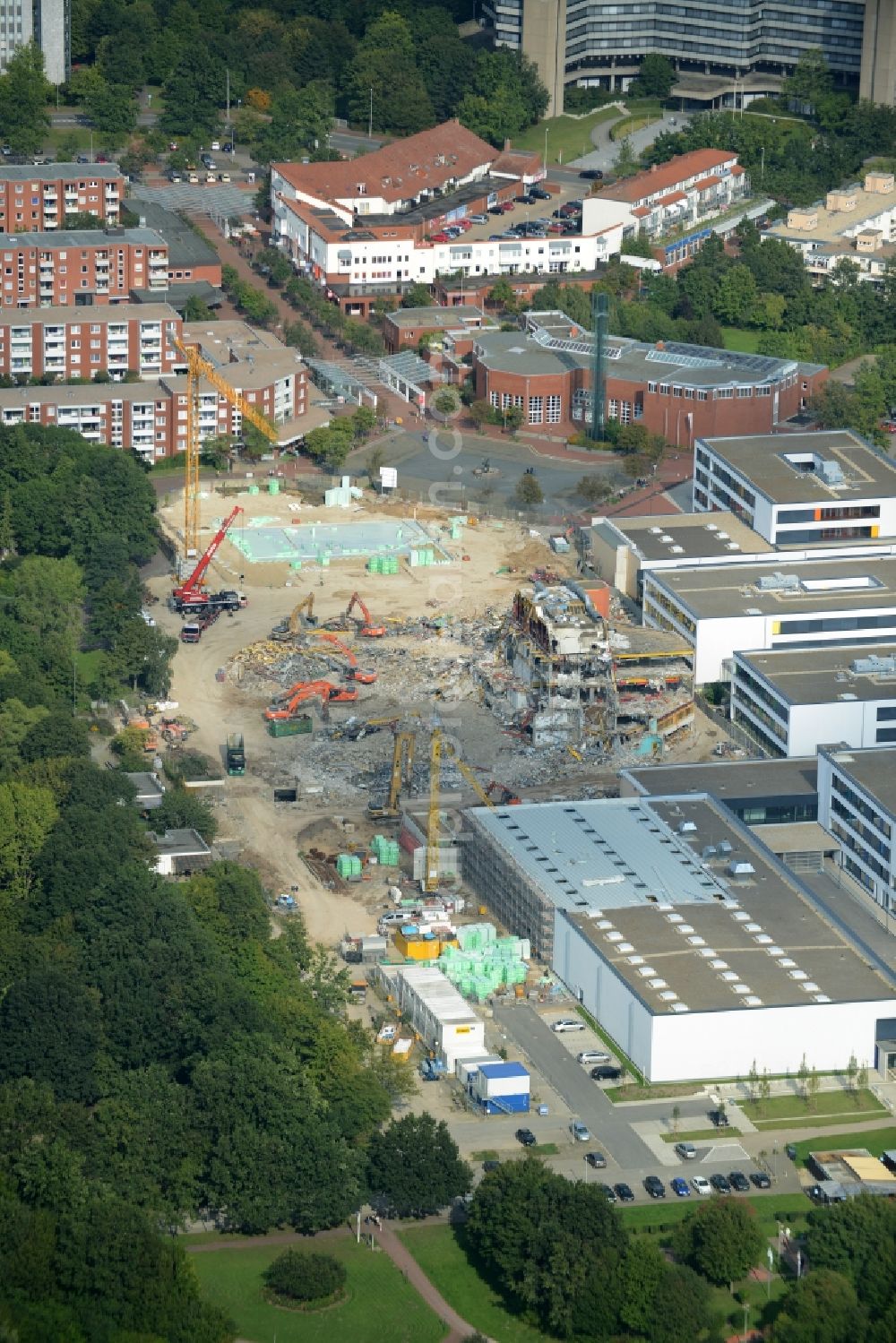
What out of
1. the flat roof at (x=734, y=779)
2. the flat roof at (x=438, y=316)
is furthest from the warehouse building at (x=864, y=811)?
the flat roof at (x=438, y=316)

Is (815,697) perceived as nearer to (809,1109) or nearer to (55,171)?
(809,1109)

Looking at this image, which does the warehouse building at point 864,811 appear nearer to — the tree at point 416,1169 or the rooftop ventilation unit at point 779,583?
the rooftop ventilation unit at point 779,583

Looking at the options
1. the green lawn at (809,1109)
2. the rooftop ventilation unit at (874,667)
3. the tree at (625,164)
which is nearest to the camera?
the green lawn at (809,1109)

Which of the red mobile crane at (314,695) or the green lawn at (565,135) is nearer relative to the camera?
the red mobile crane at (314,695)

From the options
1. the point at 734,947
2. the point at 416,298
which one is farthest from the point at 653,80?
the point at 734,947

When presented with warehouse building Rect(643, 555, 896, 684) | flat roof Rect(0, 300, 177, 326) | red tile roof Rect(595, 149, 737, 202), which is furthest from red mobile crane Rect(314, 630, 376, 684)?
red tile roof Rect(595, 149, 737, 202)

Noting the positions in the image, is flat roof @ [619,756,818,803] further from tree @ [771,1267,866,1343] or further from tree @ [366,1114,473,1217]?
tree @ [771,1267,866,1343]

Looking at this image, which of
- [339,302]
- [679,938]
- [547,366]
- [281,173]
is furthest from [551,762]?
[281,173]
